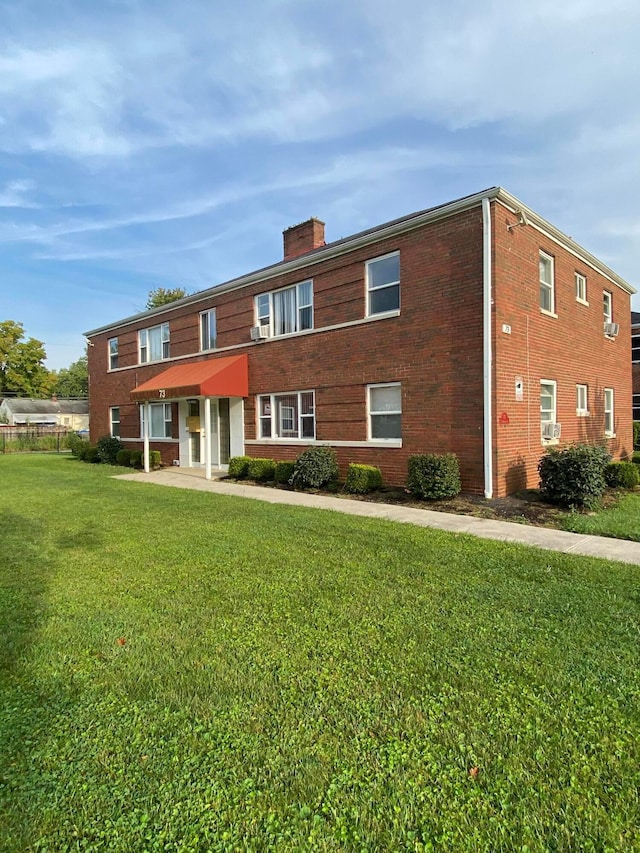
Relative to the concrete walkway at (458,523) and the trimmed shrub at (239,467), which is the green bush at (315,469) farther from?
the trimmed shrub at (239,467)

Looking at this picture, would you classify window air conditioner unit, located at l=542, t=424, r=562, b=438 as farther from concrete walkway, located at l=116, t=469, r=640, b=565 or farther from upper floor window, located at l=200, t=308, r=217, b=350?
upper floor window, located at l=200, t=308, r=217, b=350

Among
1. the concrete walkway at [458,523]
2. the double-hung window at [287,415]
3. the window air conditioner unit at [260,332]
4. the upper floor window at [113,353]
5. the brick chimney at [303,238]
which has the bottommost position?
the concrete walkway at [458,523]

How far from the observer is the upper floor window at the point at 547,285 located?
41.3 ft

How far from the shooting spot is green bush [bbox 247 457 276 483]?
14374mm

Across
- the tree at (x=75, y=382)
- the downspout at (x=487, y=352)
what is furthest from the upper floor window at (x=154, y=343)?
the tree at (x=75, y=382)

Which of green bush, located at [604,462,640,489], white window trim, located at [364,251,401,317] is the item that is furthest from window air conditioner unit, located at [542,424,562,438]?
white window trim, located at [364,251,401,317]

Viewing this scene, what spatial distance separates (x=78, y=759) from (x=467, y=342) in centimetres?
983

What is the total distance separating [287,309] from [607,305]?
10.4 m

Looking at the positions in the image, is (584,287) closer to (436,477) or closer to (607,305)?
(607,305)

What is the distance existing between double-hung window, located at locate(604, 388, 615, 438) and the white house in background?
6151 centimetres

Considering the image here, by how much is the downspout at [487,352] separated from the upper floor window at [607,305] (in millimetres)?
7861

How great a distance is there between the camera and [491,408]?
10211mm

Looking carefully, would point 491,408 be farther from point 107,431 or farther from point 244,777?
point 107,431

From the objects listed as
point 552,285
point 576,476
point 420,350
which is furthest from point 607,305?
point 576,476
